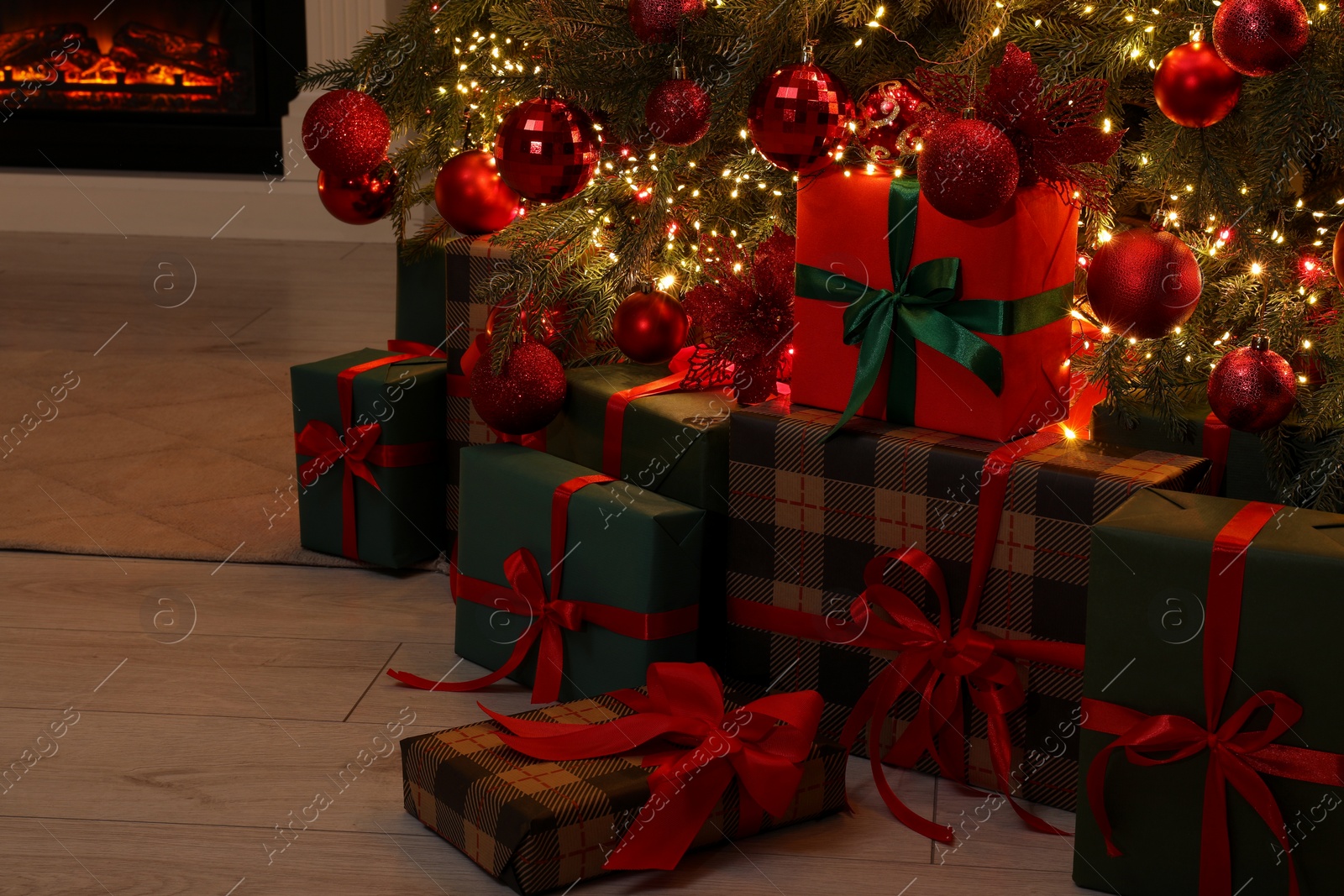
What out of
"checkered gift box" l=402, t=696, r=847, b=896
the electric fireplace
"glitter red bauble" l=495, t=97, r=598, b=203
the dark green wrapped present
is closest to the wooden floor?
"checkered gift box" l=402, t=696, r=847, b=896

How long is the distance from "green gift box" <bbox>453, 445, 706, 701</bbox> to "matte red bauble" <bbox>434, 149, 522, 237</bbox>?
27cm

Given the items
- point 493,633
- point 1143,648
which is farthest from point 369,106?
point 1143,648

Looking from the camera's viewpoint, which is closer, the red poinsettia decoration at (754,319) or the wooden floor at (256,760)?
the wooden floor at (256,760)

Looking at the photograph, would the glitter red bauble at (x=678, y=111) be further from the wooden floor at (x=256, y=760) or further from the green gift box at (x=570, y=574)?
the wooden floor at (x=256, y=760)

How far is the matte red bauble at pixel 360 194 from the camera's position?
66.3 inches

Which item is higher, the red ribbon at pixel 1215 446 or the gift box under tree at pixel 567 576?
the red ribbon at pixel 1215 446

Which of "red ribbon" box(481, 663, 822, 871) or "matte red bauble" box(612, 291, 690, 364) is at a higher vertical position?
"matte red bauble" box(612, 291, 690, 364)

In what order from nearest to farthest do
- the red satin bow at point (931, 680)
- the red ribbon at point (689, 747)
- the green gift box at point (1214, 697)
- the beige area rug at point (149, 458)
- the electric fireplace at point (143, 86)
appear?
the green gift box at point (1214, 697), the red ribbon at point (689, 747), the red satin bow at point (931, 680), the beige area rug at point (149, 458), the electric fireplace at point (143, 86)

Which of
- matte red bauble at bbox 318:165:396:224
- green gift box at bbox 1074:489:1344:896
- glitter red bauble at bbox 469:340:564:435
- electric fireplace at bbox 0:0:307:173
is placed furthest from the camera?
electric fireplace at bbox 0:0:307:173

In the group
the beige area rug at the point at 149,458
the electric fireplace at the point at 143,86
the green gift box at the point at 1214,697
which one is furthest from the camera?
the electric fireplace at the point at 143,86

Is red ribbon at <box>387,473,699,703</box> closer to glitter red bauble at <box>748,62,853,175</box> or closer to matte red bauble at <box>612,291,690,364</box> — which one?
matte red bauble at <box>612,291,690,364</box>

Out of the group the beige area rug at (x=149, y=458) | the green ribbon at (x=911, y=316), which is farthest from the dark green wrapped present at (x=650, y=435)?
the beige area rug at (x=149, y=458)

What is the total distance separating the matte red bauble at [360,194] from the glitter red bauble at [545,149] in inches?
13.9

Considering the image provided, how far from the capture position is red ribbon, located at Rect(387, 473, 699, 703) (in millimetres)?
1323
